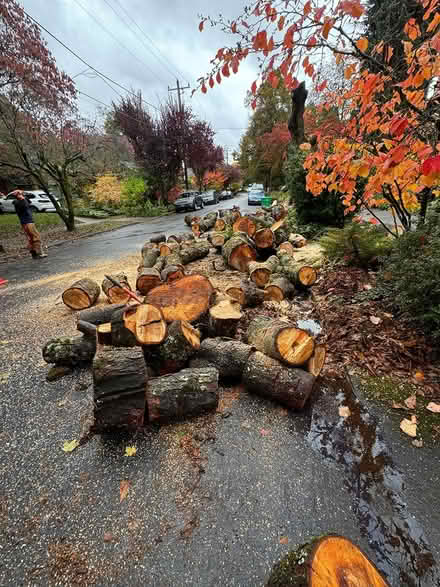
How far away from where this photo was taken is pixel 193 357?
211 cm

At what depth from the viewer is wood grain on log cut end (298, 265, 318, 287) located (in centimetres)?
363

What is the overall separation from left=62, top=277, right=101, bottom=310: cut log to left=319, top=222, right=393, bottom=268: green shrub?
3.51 meters

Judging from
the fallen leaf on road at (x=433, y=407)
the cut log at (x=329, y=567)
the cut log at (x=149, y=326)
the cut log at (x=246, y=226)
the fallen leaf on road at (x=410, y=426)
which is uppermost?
the cut log at (x=246, y=226)

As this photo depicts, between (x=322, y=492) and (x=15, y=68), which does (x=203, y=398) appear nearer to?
(x=322, y=492)

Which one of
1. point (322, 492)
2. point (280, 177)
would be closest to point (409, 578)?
point (322, 492)

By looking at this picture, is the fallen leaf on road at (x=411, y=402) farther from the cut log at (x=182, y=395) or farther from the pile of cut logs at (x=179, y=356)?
the cut log at (x=182, y=395)

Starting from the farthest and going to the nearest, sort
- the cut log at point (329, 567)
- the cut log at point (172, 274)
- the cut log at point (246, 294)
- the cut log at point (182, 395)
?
the cut log at point (172, 274), the cut log at point (246, 294), the cut log at point (182, 395), the cut log at point (329, 567)

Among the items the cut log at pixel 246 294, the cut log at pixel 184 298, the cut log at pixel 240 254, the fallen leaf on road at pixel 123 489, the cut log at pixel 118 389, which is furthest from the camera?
the cut log at pixel 240 254

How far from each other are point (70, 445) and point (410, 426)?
7.38 feet

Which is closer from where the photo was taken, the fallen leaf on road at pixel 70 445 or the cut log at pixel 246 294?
the fallen leaf on road at pixel 70 445

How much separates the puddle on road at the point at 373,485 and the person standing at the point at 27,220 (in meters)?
7.43

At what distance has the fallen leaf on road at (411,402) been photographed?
1.79 meters

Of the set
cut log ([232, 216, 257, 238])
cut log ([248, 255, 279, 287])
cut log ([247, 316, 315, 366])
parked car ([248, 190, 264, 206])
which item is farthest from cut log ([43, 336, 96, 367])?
parked car ([248, 190, 264, 206])

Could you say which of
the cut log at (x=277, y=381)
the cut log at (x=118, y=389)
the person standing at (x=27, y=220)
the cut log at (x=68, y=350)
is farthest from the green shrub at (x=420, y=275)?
the person standing at (x=27, y=220)
